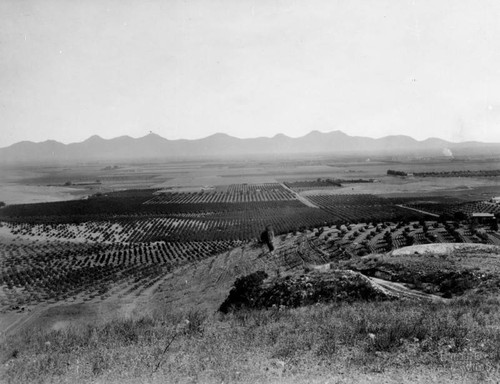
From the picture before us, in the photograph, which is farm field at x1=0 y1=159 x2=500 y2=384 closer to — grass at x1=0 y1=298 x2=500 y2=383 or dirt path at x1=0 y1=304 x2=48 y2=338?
dirt path at x1=0 y1=304 x2=48 y2=338

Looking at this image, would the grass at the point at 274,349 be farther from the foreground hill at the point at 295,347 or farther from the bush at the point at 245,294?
the bush at the point at 245,294

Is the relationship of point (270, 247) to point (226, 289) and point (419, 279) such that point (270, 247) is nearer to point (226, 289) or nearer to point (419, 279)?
point (226, 289)

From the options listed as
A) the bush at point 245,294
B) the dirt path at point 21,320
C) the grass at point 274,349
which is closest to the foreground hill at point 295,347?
the grass at point 274,349

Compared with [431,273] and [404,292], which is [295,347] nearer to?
[404,292]

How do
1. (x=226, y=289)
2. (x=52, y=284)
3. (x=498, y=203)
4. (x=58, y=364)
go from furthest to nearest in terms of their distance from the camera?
1. (x=498, y=203)
2. (x=52, y=284)
3. (x=226, y=289)
4. (x=58, y=364)

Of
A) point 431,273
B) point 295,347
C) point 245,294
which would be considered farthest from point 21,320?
point 431,273

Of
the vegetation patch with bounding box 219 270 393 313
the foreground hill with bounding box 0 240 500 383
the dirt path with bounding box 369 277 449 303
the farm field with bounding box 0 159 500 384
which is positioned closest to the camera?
the foreground hill with bounding box 0 240 500 383

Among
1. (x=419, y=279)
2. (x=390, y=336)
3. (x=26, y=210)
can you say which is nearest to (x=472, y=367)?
(x=390, y=336)

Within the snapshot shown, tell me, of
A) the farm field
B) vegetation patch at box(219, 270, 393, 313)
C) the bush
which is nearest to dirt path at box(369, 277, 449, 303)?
the farm field

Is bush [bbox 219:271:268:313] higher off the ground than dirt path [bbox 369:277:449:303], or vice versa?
dirt path [bbox 369:277:449:303]
